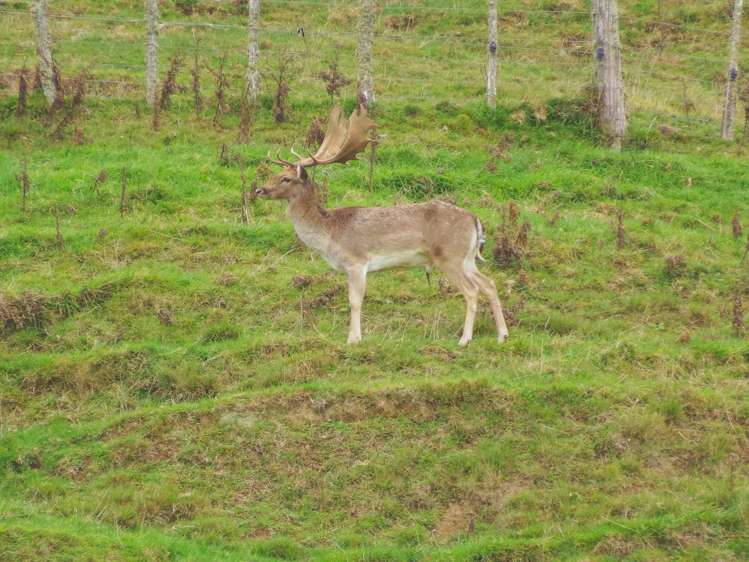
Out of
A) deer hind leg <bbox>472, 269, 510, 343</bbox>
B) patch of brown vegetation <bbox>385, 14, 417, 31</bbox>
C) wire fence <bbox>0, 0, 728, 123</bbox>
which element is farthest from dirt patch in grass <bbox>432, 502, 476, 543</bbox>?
patch of brown vegetation <bbox>385, 14, 417, 31</bbox>

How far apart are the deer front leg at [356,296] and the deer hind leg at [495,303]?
54.4 inches

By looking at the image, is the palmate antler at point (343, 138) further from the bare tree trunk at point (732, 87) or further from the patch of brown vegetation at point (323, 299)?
the bare tree trunk at point (732, 87)

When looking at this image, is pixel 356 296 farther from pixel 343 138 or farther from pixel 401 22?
pixel 401 22

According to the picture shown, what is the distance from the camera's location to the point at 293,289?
16172 mm

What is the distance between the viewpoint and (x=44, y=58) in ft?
70.6

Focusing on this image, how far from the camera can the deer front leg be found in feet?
47.5

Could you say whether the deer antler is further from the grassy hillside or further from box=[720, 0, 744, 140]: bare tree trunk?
box=[720, 0, 744, 140]: bare tree trunk

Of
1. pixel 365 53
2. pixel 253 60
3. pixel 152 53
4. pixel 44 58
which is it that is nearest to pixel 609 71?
pixel 365 53

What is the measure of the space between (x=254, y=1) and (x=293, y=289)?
844 centimetres

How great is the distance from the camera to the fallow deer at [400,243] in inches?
570

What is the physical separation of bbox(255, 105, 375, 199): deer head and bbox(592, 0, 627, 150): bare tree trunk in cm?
750

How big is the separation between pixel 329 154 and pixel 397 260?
1.99 m

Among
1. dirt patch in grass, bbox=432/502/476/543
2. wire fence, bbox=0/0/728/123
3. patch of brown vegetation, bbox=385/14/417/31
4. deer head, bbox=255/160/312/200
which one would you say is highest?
patch of brown vegetation, bbox=385/14/417/31

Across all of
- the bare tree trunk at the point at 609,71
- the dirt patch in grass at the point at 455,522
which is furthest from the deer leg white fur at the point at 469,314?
the bare tree trunk at the point at 609,71
